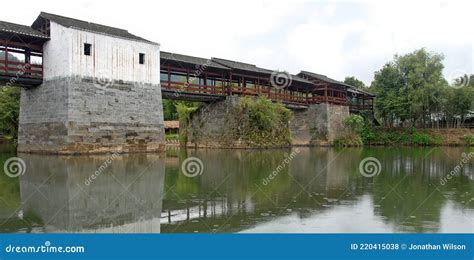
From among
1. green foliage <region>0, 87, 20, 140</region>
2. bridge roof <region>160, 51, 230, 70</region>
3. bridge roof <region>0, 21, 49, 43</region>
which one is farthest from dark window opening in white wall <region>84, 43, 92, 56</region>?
green foliage <region>0, 87, 20, 140</region>

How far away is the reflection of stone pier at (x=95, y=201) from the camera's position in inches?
240

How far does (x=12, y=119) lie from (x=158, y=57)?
12860mm

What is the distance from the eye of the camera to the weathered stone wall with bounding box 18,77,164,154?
21.4 metres

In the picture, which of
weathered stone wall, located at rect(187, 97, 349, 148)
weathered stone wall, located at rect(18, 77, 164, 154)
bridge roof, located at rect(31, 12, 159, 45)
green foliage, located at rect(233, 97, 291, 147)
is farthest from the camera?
weathered stone wall, located at rect(187, 97, 349, 148)

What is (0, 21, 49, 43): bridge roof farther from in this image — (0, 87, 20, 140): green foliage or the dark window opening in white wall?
(0, 87, 20, 140): green foliage

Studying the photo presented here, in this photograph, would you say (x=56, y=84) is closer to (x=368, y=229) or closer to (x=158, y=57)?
(x=158, y=57)

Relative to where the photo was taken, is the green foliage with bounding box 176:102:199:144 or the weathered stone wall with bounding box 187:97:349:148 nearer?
the weathered stone wall with bounding box 187:97:349:148

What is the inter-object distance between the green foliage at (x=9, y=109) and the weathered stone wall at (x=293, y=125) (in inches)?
495

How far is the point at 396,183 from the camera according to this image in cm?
1093

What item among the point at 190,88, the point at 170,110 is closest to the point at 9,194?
the point at 190,88

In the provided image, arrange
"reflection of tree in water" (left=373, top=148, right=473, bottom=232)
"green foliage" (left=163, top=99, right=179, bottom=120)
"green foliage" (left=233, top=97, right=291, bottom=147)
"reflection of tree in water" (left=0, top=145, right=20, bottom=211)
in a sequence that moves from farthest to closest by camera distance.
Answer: "green foliage" (left=163, top=99, right=179, bottom=120)
"green foliage" (left=233, top=97, right=291, bottom=147)
"reflection of tree in water" (left=0, top=145, right=20, bottom=211)
"reflection of tree in water" (left=373, top=148, right=473, bottom=232)

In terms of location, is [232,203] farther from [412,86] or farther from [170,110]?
[170,110]

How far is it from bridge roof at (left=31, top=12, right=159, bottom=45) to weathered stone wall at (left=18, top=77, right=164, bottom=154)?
2.65 meters

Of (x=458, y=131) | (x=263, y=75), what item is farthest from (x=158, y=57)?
(x=458, y=131)
